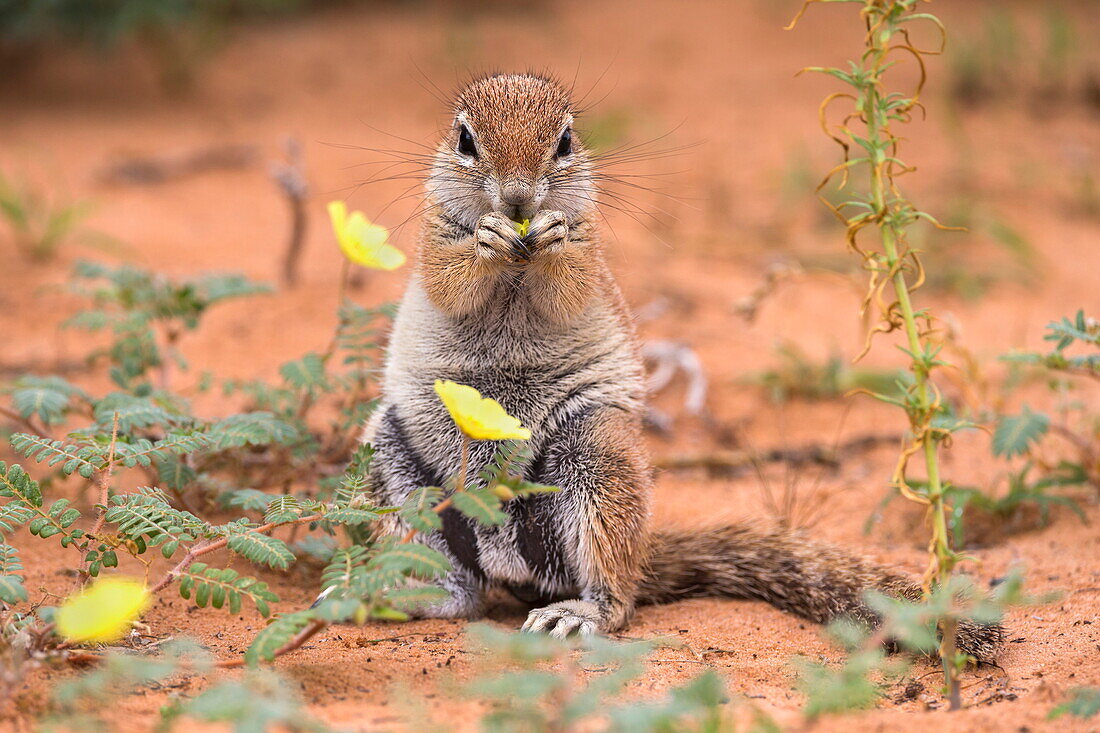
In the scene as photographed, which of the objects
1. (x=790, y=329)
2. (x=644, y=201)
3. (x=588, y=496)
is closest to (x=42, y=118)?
(x=644, y=201)

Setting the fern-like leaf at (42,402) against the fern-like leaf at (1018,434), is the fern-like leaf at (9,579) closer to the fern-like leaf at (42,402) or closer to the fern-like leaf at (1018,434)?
the fern-like leaf at (42,402)

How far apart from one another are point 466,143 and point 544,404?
3.14 ft

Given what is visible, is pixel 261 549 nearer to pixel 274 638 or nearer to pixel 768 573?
pixel 274 638

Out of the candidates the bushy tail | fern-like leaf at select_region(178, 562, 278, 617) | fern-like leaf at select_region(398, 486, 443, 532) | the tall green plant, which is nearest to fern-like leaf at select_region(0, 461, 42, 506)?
fern-like leaf at select_region(178, 562, 278, 617)

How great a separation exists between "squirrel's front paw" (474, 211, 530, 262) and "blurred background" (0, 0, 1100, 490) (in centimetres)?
114

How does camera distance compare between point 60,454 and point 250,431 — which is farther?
point 250,431

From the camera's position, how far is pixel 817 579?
3.62 m

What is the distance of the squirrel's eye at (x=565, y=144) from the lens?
3.86m

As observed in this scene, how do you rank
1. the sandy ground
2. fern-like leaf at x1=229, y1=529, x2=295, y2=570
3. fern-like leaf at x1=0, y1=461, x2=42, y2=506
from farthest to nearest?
1. the sandy ground
2. fern-like leaf at x1=0, y1=461, x2=42, y2=506
3. fern-like leaf at x1=229, y1=529, x2=295, y2=570

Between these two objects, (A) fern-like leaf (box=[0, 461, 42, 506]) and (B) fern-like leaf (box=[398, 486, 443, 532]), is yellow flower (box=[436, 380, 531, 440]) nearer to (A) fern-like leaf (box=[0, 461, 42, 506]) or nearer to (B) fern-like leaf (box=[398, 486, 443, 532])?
(B) fern-like leaf (box=[398, 486, 443, 532])

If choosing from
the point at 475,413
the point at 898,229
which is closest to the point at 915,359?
the point at 898,229

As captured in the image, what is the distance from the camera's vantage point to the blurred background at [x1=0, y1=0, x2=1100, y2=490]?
642 cm

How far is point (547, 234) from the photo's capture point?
3426 mm

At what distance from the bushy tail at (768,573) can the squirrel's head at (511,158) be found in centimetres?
128
